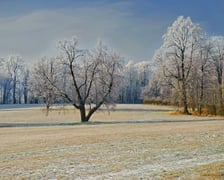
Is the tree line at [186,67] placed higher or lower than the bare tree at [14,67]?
lower

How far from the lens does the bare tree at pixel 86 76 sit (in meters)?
37.8

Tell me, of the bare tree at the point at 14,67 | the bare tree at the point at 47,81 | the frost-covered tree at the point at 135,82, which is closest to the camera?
the bare tree at the point at 47,81

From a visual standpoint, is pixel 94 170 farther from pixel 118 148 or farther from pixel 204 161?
pixel 118 148

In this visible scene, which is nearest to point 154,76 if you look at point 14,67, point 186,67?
point 186,67

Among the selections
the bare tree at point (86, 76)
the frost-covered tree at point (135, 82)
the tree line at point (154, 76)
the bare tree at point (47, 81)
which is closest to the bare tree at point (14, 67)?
the frost-covered tree at point (135, 82)

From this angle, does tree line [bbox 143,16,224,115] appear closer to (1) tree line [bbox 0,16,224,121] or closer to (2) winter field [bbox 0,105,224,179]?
(1) tree line [bbox 0,16,224,121]

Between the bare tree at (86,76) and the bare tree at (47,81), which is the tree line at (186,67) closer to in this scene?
the bare tree at (86,76)

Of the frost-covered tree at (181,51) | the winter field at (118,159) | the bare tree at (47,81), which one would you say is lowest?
the winter field at (118,159)

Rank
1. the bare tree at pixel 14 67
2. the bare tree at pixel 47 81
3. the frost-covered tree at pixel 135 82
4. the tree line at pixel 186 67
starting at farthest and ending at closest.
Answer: the frost-covered tree at pixel 135 82
the bare tree at pixel 14 67
the tree line at pixel 186 67
the bare tree at pixel 47 81

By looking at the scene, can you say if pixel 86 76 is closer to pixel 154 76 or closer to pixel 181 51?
pixel 181 51

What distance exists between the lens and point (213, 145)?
14008mm

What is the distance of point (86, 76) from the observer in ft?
125

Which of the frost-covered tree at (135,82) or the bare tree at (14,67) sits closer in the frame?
the bare tree at (14,67)

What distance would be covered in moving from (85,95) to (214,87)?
2063 cm
